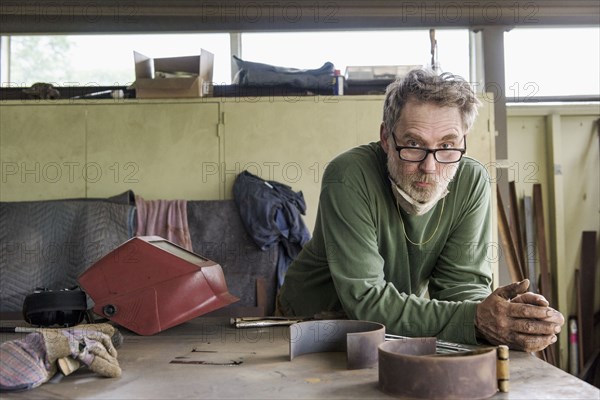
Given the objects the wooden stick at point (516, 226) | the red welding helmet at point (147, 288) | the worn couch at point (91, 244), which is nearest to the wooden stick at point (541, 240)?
the wooden stick at point (516, 226)

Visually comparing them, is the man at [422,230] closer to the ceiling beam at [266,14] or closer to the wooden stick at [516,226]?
the ceiling beam at [266,14]

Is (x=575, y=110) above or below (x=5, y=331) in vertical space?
above

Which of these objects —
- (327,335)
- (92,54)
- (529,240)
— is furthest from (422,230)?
(92,54)

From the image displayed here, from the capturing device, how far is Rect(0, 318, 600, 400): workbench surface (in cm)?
124

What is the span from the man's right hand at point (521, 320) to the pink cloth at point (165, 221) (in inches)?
95.6

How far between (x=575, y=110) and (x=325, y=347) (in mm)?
3897

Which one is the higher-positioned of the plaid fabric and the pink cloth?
the pink cloth

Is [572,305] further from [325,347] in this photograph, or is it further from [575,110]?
[325,347]

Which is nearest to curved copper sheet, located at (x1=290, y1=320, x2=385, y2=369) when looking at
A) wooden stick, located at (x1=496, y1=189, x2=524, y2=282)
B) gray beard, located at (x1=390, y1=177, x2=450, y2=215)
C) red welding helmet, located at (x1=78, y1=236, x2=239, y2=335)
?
gray beard, located at (x1=390, y1=177, x2=450, y2=215)

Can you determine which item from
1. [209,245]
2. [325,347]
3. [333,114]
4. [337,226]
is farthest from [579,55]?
[325,347]

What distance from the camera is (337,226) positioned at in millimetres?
1881

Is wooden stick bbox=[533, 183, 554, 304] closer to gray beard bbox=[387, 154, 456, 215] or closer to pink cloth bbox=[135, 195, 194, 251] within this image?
pink cloth bbox=[135, 195, 194, 251]

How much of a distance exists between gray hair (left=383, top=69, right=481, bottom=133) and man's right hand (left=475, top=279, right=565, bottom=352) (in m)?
0.56

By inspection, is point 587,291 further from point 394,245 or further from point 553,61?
point 394,245
